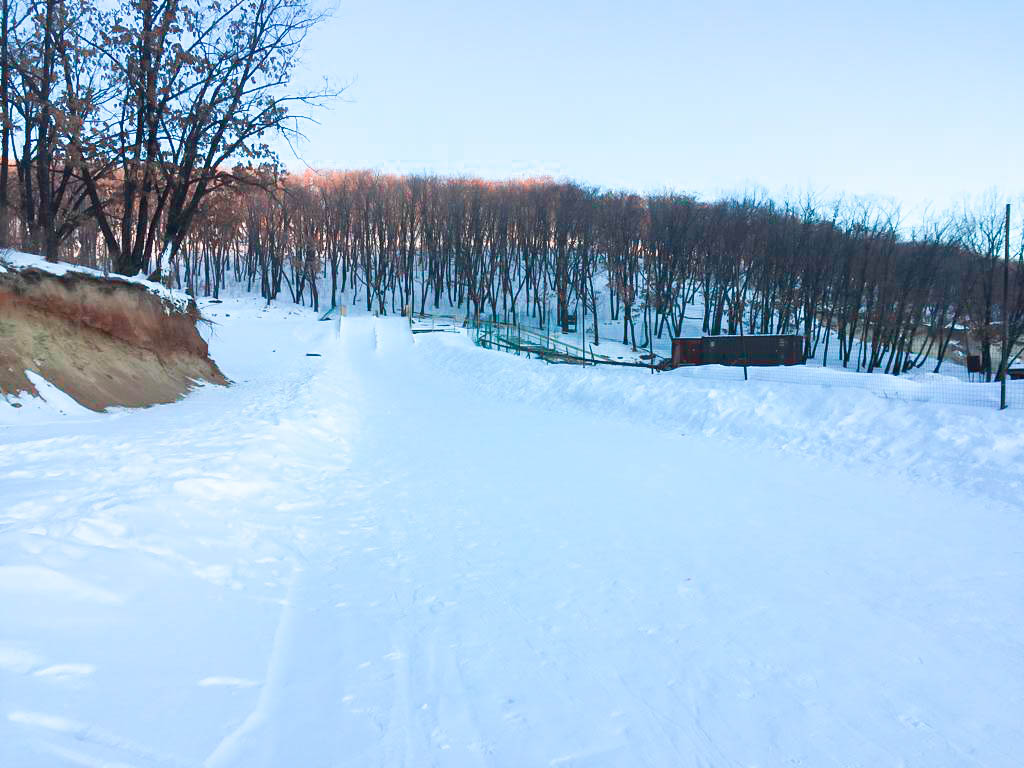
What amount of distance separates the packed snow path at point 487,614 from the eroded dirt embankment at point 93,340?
2764mm

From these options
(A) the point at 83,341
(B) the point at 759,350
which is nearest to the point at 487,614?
(A) the point at 83,341

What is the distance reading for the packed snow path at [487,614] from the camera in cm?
287

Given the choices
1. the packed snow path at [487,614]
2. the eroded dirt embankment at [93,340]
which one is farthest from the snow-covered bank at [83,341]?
the packed snow path at [487,614]

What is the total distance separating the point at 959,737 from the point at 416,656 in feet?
10.1

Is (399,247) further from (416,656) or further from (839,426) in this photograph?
(416,656)

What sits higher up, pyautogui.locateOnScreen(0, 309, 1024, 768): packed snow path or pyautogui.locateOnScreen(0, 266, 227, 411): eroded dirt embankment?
pyautogui.locateOnScreen(0, 266, 227, 411): eroded dirt embankment

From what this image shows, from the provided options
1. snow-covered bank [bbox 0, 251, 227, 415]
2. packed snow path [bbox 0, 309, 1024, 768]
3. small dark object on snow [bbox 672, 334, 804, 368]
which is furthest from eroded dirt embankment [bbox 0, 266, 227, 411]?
small dark object on snow [bbox 672, 334, 804, 368]

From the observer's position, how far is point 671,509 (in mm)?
6699

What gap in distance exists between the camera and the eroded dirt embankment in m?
10.0

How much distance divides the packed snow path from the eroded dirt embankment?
2764mm

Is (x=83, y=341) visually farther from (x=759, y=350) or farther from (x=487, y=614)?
(x=759, y=350)

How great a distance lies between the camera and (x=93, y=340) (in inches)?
475

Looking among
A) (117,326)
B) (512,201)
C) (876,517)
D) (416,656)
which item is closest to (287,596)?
(416,656)

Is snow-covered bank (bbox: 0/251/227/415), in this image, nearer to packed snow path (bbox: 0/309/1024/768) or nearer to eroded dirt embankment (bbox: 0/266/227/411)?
eroded dirt embankment (bbox: 0/266/227/411)
